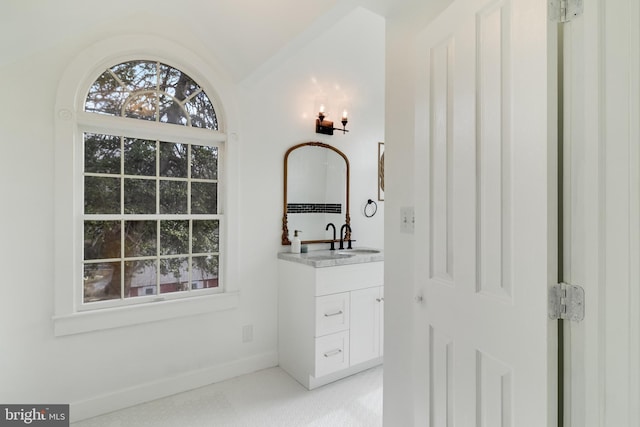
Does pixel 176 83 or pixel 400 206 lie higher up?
pixel 176 83

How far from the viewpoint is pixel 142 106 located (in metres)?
2.36

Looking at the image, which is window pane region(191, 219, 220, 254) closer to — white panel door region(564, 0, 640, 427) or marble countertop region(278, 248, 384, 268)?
marble countertop region(278, 248, 384, 268)

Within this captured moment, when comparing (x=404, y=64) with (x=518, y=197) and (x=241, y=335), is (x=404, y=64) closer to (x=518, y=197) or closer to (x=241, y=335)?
(x=518, y=197)

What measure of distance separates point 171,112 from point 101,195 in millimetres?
776

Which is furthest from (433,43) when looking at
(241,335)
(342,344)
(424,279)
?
(241,335)

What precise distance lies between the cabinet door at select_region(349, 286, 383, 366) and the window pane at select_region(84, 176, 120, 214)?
190 cm

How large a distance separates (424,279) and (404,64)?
1.07m

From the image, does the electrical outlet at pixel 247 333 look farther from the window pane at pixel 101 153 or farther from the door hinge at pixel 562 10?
the door hinge at pixel 562 10

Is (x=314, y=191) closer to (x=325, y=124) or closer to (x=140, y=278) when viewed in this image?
(x=325, y=124)

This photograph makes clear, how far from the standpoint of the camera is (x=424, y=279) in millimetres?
1378

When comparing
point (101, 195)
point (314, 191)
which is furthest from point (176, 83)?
point (314, 191)

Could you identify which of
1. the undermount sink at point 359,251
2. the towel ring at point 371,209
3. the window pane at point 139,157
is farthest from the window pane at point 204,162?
the towel ring at point 371,209

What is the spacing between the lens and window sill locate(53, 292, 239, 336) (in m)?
2.07

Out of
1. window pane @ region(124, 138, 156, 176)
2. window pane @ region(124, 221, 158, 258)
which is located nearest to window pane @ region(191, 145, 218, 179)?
window pane @ region(124, 138, 156, 176)
